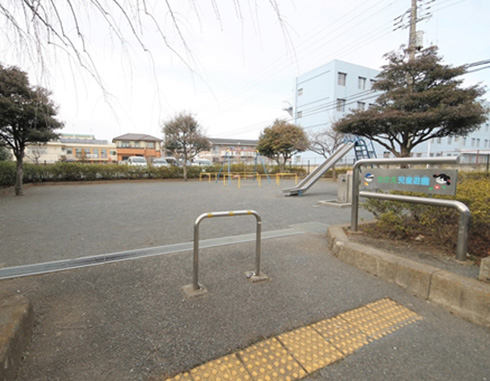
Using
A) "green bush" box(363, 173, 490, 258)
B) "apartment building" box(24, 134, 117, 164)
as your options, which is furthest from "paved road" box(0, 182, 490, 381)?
"apartment building" box(24, 134, 117, 164)

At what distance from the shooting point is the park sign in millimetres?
2680

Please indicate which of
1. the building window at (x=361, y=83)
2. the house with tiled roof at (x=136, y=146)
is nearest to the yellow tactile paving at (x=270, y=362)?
the building window at (x=361, y=83)

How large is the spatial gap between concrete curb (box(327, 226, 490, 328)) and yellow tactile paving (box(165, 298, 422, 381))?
1.13 ft

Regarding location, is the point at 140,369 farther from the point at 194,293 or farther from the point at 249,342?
the point at 194,293

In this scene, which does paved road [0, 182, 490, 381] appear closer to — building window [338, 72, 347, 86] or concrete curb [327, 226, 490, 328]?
concrete curb [327, 226, 490, 328]

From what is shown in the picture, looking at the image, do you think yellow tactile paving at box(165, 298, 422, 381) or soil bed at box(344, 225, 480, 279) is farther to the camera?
soil bed at box(344, 225, 480, 279)

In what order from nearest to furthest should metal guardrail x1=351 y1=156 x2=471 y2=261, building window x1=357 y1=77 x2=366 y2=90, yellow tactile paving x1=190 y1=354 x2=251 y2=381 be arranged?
yellow tactile paving x1=190 y1=354 x2=251 y2=381 < metal guardrail x1=351 y1=156 x2=471 y2=261 < building window x1=357 y1=77 x2=366 y2=90

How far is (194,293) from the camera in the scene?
239 centimetres

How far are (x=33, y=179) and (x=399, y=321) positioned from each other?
55.2 feet

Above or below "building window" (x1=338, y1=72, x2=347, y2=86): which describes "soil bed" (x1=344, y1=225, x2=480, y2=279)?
below

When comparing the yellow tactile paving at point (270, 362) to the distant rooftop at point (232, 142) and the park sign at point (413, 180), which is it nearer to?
the park sign at point (413, 180)

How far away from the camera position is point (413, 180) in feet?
9.84

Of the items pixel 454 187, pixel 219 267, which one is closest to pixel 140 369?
pixel 219 267

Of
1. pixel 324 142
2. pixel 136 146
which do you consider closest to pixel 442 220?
pixel 324 142
